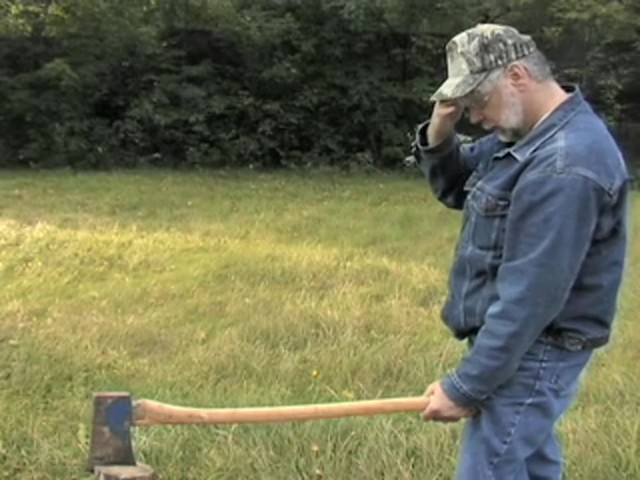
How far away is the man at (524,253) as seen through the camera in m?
2.00

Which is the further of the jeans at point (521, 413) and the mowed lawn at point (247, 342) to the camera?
the mowed lawn at point (247, 342)

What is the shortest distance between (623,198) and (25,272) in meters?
4.98

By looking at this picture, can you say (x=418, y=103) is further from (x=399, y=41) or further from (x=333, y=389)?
(x=333, y=389)

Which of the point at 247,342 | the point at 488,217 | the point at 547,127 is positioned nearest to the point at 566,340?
the point at 488,217

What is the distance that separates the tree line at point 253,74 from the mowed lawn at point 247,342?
21.8 ft

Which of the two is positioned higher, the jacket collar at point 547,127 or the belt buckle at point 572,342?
the jacket collar at point 547,127

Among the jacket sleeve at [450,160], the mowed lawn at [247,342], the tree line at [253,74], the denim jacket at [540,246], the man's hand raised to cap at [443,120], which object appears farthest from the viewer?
the tree line at [253,74]

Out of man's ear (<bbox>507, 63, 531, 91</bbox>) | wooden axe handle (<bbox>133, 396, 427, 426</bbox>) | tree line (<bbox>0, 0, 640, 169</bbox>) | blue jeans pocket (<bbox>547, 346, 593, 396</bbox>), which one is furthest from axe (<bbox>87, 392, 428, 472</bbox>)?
tree line (<bbox>0, 0, 640, 169</bbox>)

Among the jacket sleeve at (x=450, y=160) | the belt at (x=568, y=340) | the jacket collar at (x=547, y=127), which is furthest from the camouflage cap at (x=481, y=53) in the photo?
the belt at (x=568, y=340)

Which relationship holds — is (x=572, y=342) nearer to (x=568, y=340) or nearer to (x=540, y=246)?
(x=568, y=340)

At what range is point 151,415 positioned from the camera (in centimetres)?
A: 239

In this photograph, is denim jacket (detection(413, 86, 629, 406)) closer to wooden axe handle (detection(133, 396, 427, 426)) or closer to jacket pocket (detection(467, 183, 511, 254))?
jacket pocket (detection(467, 183, 511, 254))

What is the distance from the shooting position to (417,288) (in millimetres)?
6121

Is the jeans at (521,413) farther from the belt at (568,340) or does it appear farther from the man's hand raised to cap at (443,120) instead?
the man's hand raised to cap at (443,120)
